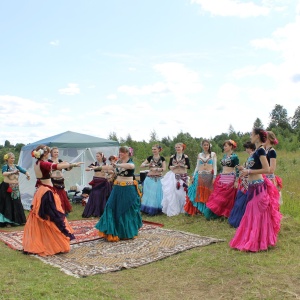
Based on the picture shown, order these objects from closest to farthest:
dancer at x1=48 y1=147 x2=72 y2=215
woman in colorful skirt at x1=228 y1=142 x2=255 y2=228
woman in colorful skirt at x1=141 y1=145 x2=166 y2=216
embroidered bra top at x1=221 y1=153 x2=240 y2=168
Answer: woman in colorful skirt at x1=228 y1=142 x2=255 y2=228 < embroidered bra top at x1=221 y1=153 x2=240 y2=168 < dancer at x1=48 y1=147 x2=72 y2=215 < woman in colorful skirt at x1=141 y1=145 x2=166 y2=216

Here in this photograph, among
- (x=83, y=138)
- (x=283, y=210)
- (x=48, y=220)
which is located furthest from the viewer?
(x=83, y=138)

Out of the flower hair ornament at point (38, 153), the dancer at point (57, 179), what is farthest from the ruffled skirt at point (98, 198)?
the flower hair ornament at point (38, 153)

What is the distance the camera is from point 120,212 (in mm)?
5832

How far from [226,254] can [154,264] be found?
3.02ft

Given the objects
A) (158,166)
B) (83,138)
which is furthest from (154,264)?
(83,138)

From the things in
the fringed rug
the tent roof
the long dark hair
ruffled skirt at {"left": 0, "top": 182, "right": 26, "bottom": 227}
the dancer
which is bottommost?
the fringed rug

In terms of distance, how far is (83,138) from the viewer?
10.7 meters

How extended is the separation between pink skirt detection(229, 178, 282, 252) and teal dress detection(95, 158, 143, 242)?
1.69 metres

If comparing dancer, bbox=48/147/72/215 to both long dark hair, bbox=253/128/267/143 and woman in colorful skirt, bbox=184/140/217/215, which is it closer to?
woman in colorful skirt, bbox=184/140/217/215

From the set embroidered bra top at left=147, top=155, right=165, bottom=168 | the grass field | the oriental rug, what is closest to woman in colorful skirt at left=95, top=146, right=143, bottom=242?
the oriental rug

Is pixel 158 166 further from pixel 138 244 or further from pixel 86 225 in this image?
pixel 138 244

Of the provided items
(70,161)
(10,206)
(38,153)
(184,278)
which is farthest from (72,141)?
(184,278)

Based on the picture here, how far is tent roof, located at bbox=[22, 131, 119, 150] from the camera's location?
9.84 m

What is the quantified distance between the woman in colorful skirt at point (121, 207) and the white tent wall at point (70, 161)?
183 inches
